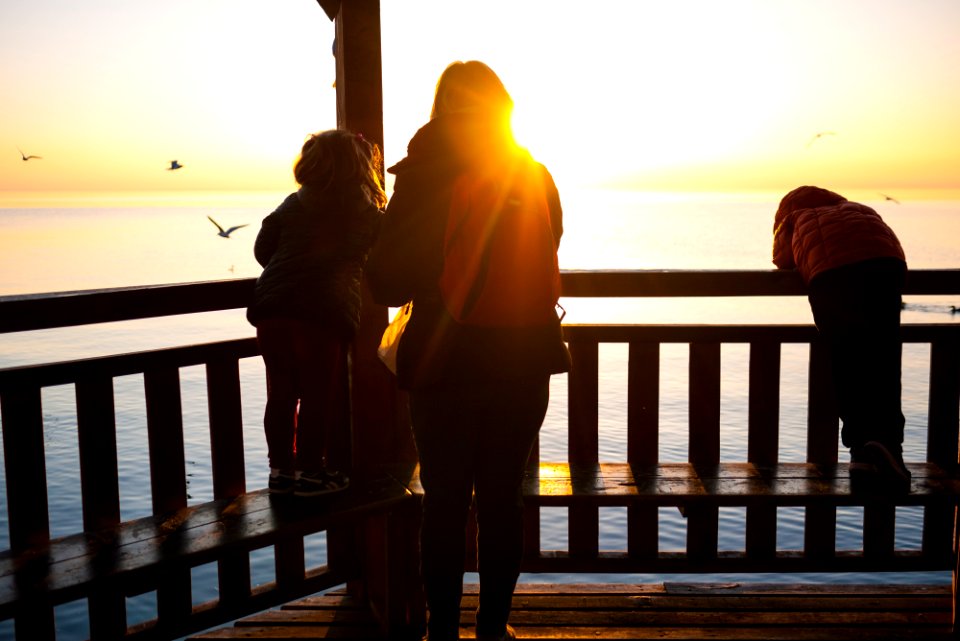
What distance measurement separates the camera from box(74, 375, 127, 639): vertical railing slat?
2.56 meters

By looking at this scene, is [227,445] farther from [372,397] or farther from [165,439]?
[372,397]

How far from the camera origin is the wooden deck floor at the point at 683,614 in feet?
9.43

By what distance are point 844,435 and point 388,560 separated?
1.58 metres

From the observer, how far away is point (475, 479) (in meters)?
2.14

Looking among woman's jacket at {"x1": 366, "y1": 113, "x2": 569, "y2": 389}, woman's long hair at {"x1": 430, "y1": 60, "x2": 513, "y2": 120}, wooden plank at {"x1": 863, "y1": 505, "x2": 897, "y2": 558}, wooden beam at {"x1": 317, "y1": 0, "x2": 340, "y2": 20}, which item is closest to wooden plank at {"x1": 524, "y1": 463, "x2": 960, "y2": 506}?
wooden plank at {"x1": 863, "y1": 505, "x2": 897, "y2": 558}

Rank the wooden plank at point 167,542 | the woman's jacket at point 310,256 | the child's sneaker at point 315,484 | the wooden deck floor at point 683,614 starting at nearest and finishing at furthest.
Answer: the wooden plank at point 167,542
the woman's jacket at point 310,256
the child's sneaker at point 315,484
the wooden deck floor at point 683,614

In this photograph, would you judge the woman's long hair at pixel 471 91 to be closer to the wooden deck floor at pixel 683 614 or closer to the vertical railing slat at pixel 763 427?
the vertical railing slat at pixel 763 427

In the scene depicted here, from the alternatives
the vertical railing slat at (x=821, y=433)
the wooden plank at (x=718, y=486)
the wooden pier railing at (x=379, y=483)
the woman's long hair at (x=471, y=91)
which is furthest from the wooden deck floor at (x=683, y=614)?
the woman's long hair at (x=471, y=91)

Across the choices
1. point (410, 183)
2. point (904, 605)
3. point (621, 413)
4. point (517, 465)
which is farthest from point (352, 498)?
point (621, 413)

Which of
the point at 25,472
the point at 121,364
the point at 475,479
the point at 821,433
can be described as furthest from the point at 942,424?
the point at 25,472

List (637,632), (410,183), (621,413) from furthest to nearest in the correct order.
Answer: (621,413), (637,632), (410,183)

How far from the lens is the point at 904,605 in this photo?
10.3ft

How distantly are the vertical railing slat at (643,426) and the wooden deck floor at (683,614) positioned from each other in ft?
0.66

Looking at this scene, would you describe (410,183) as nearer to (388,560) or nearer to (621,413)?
(388,560)
